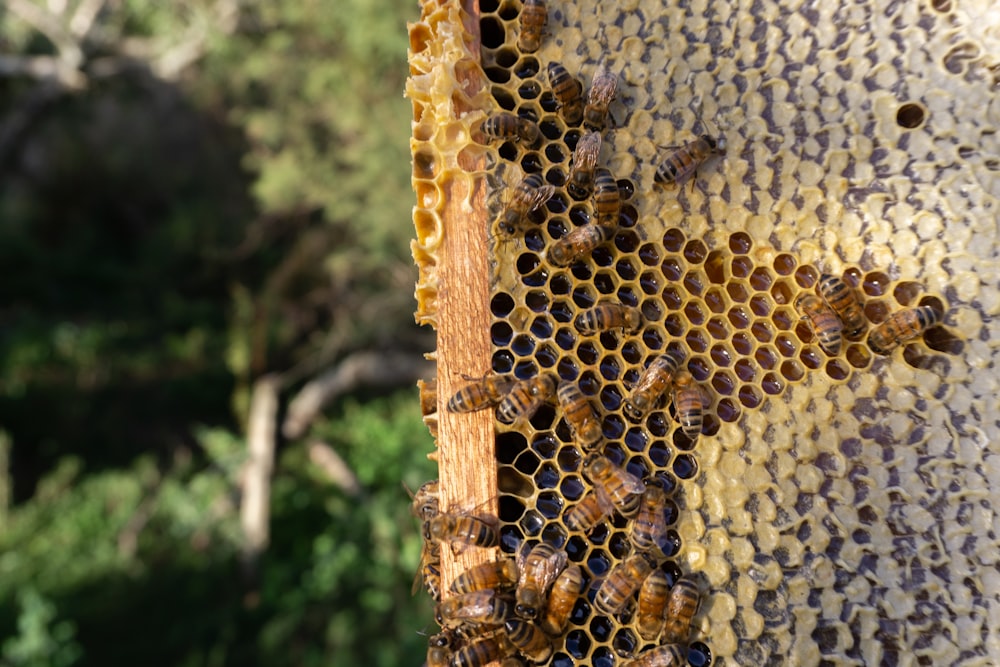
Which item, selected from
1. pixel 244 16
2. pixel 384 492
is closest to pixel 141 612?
pixel 384 492

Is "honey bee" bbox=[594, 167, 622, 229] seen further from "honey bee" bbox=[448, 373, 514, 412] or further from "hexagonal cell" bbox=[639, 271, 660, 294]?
"honey bee" bbox=[448, 373, 514, 412]

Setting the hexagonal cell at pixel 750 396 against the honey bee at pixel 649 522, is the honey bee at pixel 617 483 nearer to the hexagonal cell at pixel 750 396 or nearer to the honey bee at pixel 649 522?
the honey bee at pixel 649 522

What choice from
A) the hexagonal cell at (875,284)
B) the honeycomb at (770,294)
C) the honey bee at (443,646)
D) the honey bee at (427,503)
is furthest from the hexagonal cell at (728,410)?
the honey bee at (443,646)

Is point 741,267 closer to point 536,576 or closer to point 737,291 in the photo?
point 737,291

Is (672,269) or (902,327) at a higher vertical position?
(672,269)

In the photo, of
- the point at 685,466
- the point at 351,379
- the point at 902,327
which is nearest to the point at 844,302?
the point at 902,327

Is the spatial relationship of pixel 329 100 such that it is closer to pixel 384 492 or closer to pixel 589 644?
pixel 384 492
